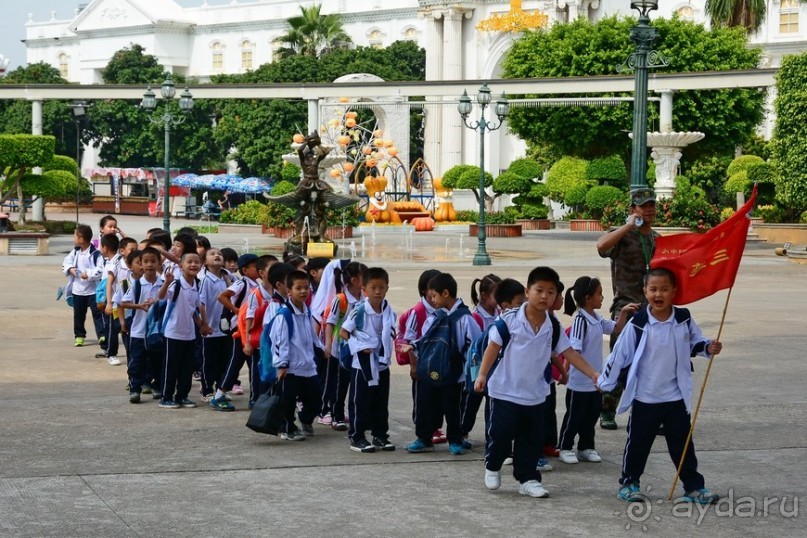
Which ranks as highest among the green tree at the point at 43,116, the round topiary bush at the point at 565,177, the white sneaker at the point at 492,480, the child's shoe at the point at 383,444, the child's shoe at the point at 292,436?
the green tree at the point at 43,116

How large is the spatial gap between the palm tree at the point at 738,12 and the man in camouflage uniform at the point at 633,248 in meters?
38.1

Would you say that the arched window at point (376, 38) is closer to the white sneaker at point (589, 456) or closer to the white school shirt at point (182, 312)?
the white school shirt at point (182, 312)

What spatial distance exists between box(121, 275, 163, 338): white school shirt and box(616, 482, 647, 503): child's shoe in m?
5.14

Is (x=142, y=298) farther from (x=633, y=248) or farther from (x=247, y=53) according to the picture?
(x=247, y=53)

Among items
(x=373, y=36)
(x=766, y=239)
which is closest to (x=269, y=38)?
(x=373, y=36)

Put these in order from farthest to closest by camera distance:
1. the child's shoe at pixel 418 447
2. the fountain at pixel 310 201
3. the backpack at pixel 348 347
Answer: the fountain at pixel 310 201
the backpack at pixel 348 347
the child's shoe at pixel 418 447

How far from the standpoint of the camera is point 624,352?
7.70 m

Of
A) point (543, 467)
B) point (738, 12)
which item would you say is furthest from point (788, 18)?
point (543, 467)

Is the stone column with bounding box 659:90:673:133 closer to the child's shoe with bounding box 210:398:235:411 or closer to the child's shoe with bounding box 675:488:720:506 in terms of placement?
the child's shoe with bounding box 210:398:235:411

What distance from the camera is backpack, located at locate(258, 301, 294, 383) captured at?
30.9 feet

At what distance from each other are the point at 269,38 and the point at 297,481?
295 ft

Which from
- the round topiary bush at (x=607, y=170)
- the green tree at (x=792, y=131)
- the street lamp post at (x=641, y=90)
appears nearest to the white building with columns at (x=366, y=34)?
the round topiary bush at (x=607, y=170)

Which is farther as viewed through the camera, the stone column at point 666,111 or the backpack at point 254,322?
the stone column at point 666,111

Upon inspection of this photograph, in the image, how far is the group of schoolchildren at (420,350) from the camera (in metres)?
7.69
